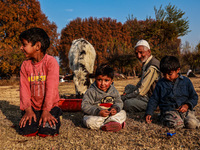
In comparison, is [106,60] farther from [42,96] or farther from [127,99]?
[42,96]

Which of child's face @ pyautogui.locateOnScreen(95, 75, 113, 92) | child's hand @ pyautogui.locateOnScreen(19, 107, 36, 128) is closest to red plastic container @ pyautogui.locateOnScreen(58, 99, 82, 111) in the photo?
child's face @ pyautogui.locateOnScreen(95, 75, 113, 92)

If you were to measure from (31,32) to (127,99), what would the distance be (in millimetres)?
2504

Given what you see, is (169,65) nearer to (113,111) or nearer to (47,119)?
(113,111)

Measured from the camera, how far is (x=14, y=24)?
1517 centimetres

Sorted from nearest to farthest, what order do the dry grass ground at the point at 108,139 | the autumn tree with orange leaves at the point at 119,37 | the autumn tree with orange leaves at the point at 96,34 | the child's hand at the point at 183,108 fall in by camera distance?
the dry grass ground at the point at 108,139, the child's hand at the point at 183,108, the autumn tree with orange leaves at the point at 119,37, the autumn tree with orange leaves at the point at 96,34

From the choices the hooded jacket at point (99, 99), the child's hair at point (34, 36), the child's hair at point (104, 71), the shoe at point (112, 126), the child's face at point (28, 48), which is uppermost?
the child's hair at point (34, 36)

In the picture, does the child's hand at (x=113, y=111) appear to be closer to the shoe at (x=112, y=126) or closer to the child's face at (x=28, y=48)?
the shoe at (x=112, y=126)

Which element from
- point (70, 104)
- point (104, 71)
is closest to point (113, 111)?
point (104, 71)

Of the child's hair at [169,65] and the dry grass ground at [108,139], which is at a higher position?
the child's hair at [169,65]

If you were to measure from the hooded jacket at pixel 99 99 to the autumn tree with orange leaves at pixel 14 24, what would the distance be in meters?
12.7

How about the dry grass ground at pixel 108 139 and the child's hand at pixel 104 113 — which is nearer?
the dry grass ground at pixel 108 139

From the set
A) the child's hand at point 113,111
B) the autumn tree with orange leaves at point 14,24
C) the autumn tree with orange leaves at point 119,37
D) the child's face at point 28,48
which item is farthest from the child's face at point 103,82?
the autumn tree with orange leaves at point 119,37

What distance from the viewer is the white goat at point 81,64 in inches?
170

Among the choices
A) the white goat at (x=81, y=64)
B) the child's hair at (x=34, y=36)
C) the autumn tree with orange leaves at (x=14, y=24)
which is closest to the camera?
the child's hair at (x=34, y=36)
